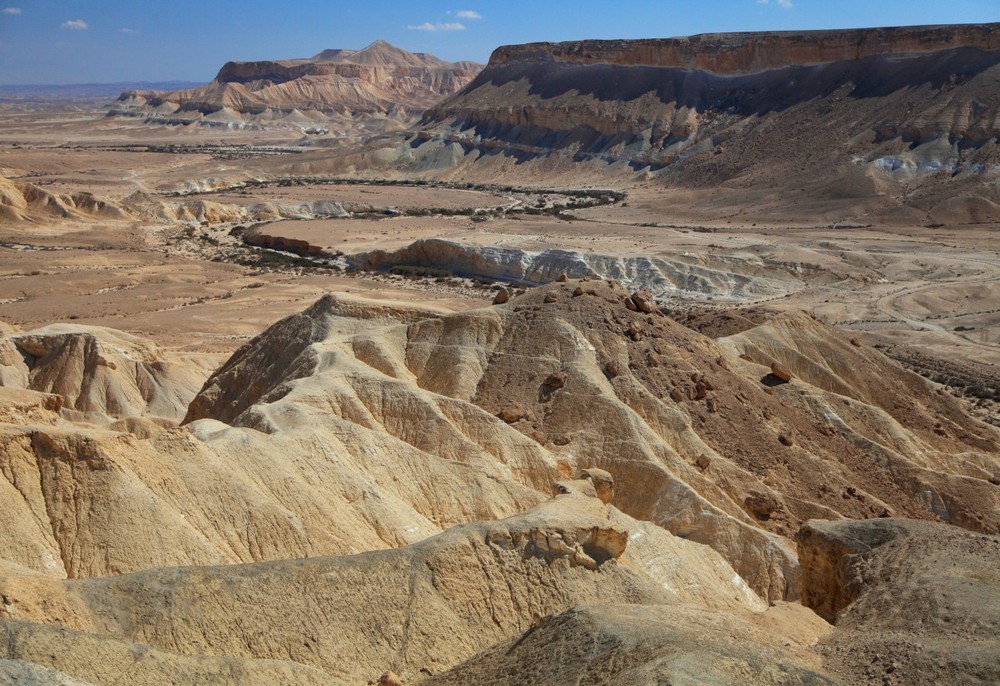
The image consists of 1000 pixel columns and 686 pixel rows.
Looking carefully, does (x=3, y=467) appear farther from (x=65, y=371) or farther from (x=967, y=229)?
(x=967, y=229)

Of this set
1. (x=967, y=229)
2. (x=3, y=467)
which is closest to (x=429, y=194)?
(x=967, y=229)

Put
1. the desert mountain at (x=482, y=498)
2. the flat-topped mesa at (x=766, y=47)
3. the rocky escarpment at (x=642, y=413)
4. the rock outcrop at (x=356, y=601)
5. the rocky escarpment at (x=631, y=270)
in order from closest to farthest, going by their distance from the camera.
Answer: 1. the rock outcrop at (x=356, y=601)
2. the desert mountain at (x=482, y=498)
3. the rocky escarpment at (x=642, y=413)
4. the rocky escarpment at (x=631, y=270)
5. the flat-topped mesa at (x=766, y=47)

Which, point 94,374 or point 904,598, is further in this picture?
point 94,374

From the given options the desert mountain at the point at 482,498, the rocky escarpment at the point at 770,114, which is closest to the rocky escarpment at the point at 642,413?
the desert mountain at the point at 482,498

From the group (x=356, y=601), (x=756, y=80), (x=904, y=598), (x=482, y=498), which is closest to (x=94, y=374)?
(x=482, y=498)

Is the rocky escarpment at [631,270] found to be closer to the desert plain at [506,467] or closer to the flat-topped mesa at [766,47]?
the desert plain at [506,467]

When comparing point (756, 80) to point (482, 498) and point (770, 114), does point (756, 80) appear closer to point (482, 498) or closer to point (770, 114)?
point (770, 114)
